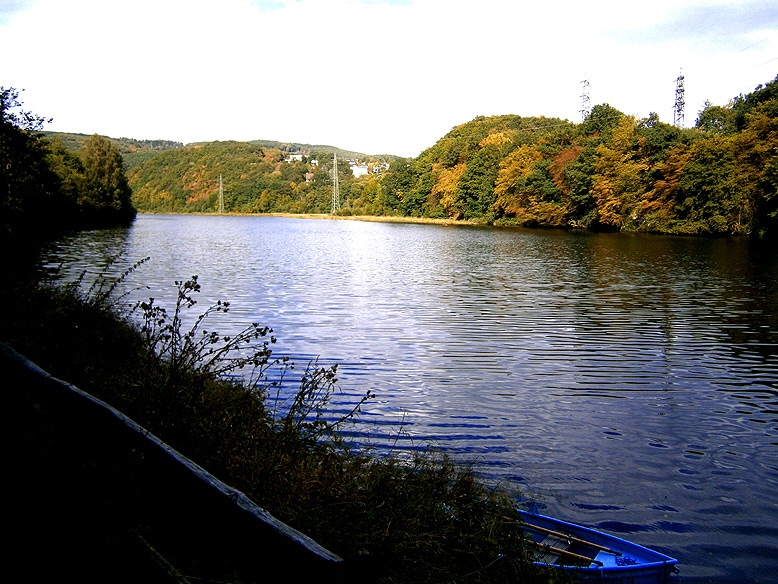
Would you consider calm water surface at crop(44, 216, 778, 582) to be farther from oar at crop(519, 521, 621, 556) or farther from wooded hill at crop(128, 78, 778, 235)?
wooded hill at crop(128, 78, 778, 235)

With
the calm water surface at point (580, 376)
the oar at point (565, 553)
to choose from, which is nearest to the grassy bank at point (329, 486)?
the oar at point (565, 553)

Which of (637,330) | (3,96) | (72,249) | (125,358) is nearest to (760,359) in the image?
(637,330)

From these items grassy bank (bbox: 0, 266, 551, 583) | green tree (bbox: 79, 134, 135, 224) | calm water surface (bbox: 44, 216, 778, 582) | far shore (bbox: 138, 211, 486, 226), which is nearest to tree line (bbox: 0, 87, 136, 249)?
green tree (bbox: 79, 134, 135, 224)

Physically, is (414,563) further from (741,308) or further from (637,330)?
(741,308)

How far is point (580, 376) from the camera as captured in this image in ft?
39.7

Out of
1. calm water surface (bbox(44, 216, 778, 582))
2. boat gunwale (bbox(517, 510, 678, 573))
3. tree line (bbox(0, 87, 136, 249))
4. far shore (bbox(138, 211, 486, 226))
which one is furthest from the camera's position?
Result: far shore (bbox(138, 211, 486, 226))

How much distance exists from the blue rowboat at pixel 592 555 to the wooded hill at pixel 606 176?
4651 cm

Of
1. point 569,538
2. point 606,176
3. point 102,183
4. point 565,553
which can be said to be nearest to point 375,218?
point 102,183

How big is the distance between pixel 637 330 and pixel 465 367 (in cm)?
620

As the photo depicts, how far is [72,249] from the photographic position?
35.0 m

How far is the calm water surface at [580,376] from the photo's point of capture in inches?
276

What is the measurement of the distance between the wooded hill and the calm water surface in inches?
1030

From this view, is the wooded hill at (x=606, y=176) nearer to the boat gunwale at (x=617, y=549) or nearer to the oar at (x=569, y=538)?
the boat gunwale at (x=617, y=549)

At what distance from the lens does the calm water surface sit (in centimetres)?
701
